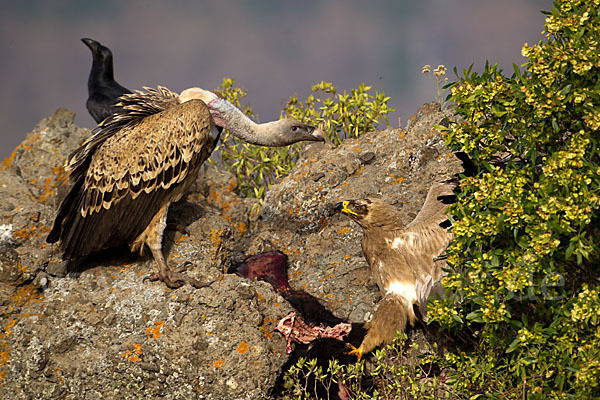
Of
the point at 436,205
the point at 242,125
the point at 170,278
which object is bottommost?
the point at 170,278

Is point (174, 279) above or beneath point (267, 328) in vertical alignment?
above

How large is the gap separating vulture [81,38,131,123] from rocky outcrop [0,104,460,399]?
815 millimetres

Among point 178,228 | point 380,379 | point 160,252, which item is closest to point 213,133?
point 178,228

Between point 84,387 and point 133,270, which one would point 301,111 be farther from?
point 84,387

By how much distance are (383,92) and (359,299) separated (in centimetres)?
450

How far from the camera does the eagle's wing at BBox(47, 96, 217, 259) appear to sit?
5.82m

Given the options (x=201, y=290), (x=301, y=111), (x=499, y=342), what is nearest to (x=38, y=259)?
(x=201, y=290)

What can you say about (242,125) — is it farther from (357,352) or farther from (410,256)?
(357,352)

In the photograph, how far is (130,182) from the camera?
5.88m

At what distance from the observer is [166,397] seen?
16.4 ft

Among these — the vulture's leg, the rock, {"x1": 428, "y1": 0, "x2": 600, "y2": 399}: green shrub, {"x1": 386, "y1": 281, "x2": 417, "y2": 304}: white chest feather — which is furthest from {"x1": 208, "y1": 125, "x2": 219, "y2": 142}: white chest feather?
{"x1": 428, "y1": 0, "x2": 600, "y2": 399}: green shrub

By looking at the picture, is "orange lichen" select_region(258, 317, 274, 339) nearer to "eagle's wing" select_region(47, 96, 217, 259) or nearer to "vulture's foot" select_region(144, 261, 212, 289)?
"vulture's foot" select_region(144, 261, 212, 289)

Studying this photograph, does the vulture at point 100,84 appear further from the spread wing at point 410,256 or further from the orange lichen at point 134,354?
the spread wing at point 410,256

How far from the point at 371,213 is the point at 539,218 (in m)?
1.97
